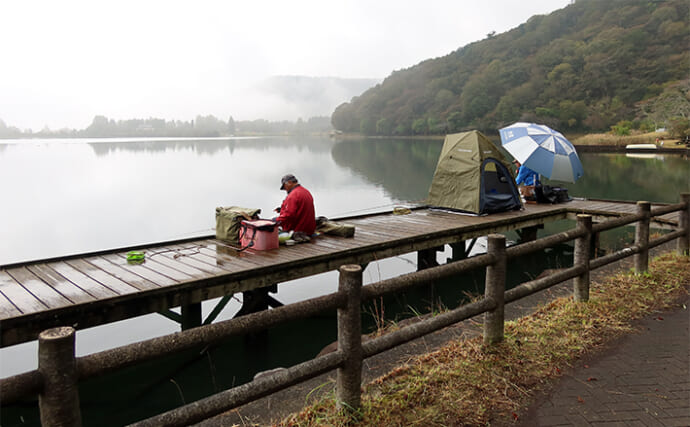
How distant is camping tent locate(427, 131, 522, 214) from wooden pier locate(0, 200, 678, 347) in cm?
147

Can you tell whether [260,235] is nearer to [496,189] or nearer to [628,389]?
[628,389]

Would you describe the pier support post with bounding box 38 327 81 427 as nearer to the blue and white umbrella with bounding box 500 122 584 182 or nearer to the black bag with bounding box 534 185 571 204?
the blue and white umbrella with bounding box 500 122 584 182

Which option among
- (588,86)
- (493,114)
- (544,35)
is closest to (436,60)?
(544,35)

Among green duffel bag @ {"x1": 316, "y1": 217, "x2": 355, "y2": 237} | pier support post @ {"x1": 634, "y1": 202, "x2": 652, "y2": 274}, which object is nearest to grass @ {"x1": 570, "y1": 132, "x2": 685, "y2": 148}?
pier support post @ {"x1": 634, "y1": 202, "x2": 652, "y2": 274}

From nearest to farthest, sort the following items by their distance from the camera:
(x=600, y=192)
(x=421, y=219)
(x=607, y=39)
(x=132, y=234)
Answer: (x=421, y=219), (x=132, y=234), (x=600, y=192), (x=607, y=39)

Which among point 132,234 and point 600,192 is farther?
point 600,192

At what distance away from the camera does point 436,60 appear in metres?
130

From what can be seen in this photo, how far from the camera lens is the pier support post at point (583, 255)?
5.01m

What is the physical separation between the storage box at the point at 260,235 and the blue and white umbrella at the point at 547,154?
22.6 ft

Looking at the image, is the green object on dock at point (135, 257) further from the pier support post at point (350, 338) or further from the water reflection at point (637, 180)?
the water reflection at point (637, 180)

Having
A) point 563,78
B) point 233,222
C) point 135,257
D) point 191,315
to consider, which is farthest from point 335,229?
point 563,78

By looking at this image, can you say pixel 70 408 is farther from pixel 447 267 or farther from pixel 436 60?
pixel 436 60

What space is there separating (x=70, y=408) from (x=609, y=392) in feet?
11.7

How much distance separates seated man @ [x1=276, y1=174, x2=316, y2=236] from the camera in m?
7.86
